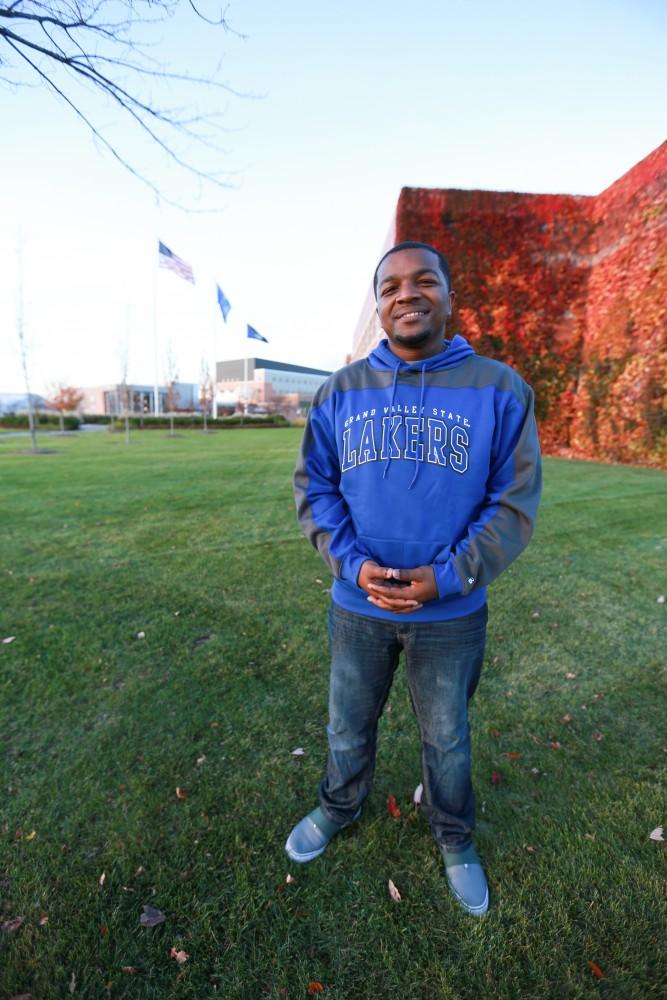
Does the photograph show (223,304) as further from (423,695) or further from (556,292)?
(423,695)

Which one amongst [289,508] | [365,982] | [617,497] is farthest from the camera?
[617,497]

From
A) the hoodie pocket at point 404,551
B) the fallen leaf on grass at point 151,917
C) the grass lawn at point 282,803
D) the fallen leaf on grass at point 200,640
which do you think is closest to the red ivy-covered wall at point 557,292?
the grass lawn at point 282,803

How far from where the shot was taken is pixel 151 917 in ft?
5.51

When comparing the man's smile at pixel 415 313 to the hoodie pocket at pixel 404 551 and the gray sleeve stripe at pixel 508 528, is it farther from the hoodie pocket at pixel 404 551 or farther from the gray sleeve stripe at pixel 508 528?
the hoodie pocket at pixel 404 551

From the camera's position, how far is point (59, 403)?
3678 centimetres

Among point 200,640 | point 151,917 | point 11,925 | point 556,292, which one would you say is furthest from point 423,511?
point 556,292

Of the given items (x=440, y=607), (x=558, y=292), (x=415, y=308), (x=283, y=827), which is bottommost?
(x=283, y=827)

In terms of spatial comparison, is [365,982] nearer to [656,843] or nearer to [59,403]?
[656,843]

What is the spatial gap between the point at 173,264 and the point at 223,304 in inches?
358

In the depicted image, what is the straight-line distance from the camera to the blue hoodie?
5.10ft

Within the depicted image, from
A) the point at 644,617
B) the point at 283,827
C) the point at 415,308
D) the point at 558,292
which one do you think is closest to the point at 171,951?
the point at 283,827

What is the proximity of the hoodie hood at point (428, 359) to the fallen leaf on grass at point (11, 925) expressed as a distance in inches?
92.2

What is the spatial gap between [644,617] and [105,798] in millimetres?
4198

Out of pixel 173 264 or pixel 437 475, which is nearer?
pixel 437 475
